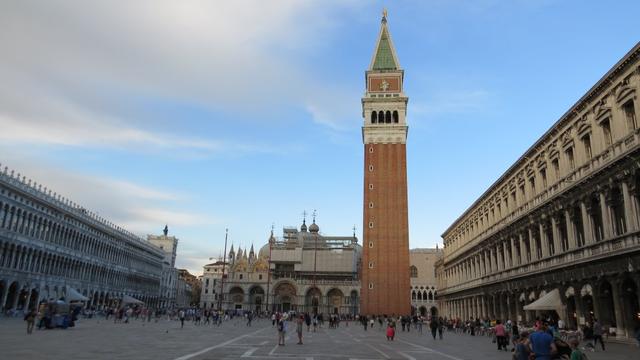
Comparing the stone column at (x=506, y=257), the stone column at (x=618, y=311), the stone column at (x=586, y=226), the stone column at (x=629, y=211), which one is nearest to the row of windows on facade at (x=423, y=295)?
the stone column at (x=506, y=257)

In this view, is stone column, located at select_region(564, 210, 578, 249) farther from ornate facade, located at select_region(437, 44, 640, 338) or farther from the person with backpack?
the person with backpack

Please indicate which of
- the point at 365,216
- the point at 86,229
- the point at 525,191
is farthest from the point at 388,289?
the point at 86,229

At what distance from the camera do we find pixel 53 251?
54.4 m

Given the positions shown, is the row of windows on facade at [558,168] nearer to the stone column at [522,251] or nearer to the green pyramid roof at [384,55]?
the stone column at [522,251]

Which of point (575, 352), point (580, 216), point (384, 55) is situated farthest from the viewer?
point (384, 55)

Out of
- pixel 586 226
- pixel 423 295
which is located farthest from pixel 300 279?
pixel 586 226

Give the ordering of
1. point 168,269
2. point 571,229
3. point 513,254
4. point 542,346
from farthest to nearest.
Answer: point 168,269 → point 513,254 → point 571,229 → point 542,346

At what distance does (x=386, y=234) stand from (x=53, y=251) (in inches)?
1730

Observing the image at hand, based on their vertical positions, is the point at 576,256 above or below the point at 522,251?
below

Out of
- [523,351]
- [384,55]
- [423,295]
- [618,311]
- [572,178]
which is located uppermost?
[384,55]

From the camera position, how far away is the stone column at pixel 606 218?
968 inches

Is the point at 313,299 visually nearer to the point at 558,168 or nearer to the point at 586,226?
the point at 558,168

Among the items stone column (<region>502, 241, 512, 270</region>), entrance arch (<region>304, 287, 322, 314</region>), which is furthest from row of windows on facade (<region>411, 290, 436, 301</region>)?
stone column (<region>502, 241, 512, 270</region>)

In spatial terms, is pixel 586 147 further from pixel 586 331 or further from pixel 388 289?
pixel 388 289
